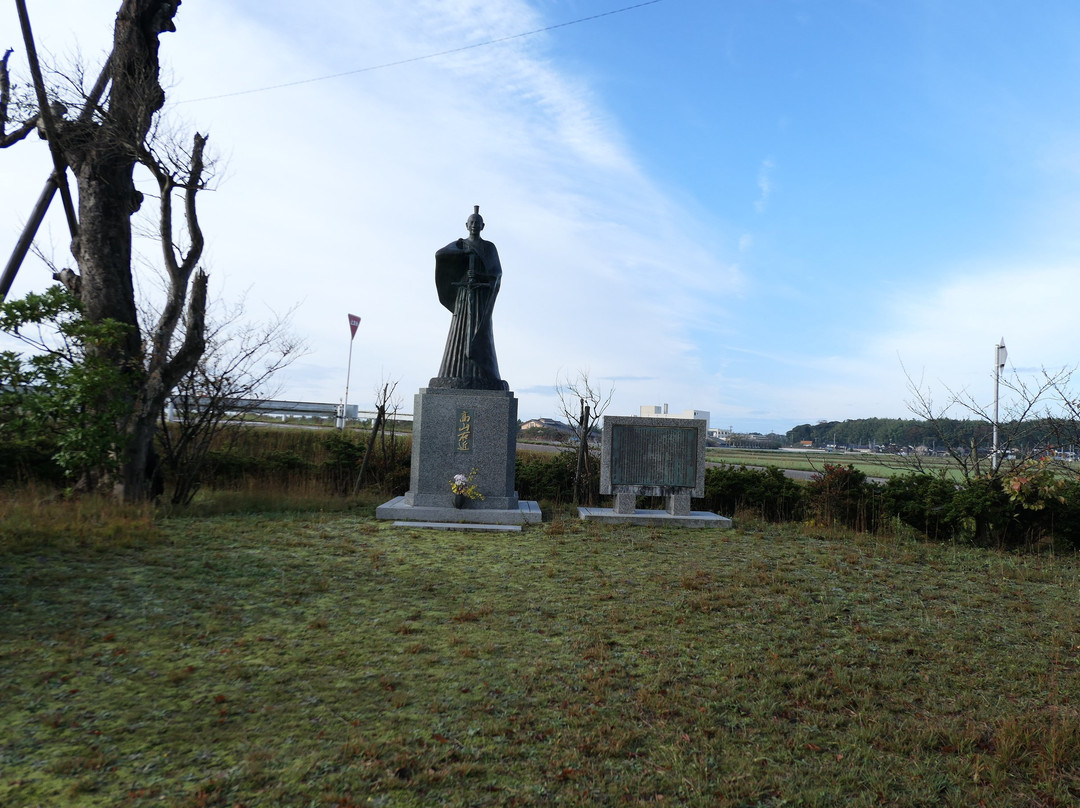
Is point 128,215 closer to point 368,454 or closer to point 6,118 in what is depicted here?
point 6,118

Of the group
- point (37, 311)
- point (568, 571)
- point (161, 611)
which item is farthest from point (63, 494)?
point (568, 571)

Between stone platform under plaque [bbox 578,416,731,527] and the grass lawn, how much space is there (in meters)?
3.45

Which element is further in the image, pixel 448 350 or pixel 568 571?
pixel 448 350

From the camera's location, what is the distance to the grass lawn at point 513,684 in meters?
2.74

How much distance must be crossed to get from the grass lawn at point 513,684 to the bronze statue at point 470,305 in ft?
13.1

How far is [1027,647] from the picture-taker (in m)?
4.77

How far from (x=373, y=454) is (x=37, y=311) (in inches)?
262

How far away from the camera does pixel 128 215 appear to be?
388 inches

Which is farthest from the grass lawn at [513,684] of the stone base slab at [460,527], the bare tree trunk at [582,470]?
the bare tree trunk at [582,470]

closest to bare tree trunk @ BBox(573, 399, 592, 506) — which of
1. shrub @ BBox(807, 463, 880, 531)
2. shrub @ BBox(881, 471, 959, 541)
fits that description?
shrub @ BBox(807, 463, 880, 531)

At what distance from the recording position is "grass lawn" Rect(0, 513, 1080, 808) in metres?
2.74

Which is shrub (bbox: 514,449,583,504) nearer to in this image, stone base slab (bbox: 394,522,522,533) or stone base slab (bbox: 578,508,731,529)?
stone base slab (bbox: 578,508,731,529)

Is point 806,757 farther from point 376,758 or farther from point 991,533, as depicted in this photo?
point 991,533

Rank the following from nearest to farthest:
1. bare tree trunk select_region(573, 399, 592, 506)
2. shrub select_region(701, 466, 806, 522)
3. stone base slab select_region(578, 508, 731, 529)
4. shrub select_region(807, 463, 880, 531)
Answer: stone base slab select_region(578, 508, 731, 529)
shrub select_region(807, 463, 880, 531)
shrub select_region(701, 466, 806, 522)
bare tree trunk select_region(573, 399, 592, 506)
